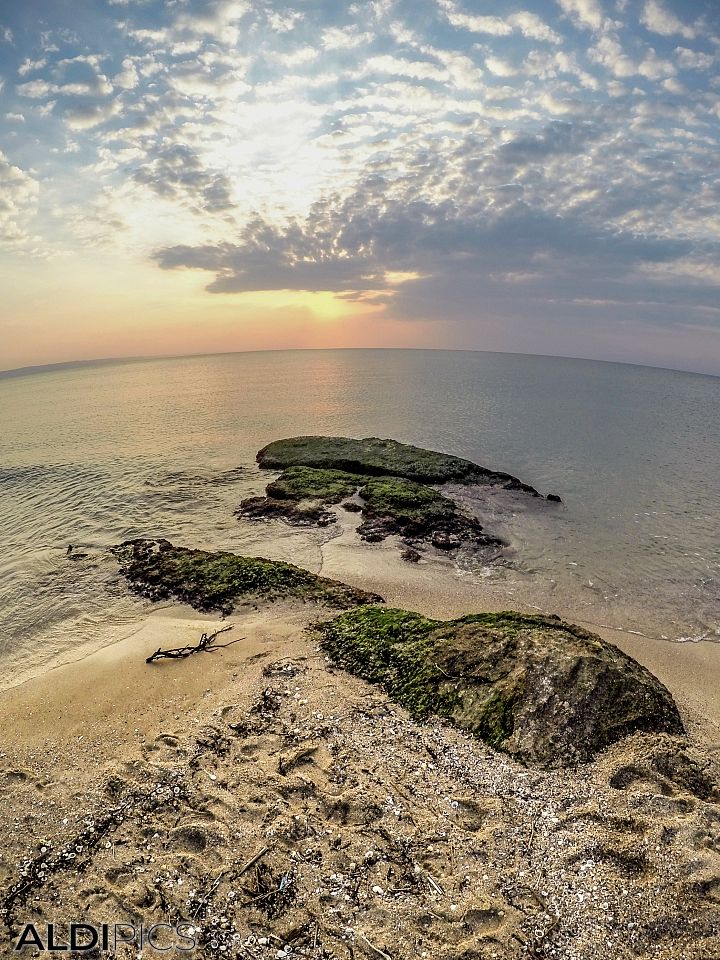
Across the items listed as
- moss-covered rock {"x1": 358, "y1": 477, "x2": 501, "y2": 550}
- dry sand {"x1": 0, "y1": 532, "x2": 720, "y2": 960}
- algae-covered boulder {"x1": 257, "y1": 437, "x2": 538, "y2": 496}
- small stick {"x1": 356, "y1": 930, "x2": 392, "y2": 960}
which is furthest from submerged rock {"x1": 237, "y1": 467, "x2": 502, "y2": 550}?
small stick {"x1": 356, "y1": 930, "x2": 392, "y2": 960}

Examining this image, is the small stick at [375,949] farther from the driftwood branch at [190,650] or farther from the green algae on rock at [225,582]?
the green algae on rock at [225,582]

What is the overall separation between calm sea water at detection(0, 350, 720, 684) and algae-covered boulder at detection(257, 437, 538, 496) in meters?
2.49

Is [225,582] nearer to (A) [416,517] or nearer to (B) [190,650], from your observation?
(B) [190,650]

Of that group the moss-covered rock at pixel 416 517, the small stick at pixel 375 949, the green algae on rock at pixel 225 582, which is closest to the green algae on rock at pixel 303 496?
the moss-covered rock at pixel 416 517

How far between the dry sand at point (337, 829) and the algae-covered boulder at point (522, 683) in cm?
38

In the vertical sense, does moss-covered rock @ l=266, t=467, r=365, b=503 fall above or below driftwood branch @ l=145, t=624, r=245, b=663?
above

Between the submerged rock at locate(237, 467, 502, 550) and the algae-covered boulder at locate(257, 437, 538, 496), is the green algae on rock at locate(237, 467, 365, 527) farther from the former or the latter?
the algae-covered boulder at locate(257, 437, 538, 496)

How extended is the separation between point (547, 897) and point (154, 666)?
894 centimetres

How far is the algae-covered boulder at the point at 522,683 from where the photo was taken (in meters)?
8.15

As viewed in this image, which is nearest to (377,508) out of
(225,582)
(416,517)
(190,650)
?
(416,517)

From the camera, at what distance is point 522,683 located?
8.84 meters

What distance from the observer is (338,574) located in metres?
16.2

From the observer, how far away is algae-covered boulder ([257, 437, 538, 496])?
27.4m

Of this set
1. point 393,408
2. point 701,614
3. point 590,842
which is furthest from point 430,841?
point 393,408
